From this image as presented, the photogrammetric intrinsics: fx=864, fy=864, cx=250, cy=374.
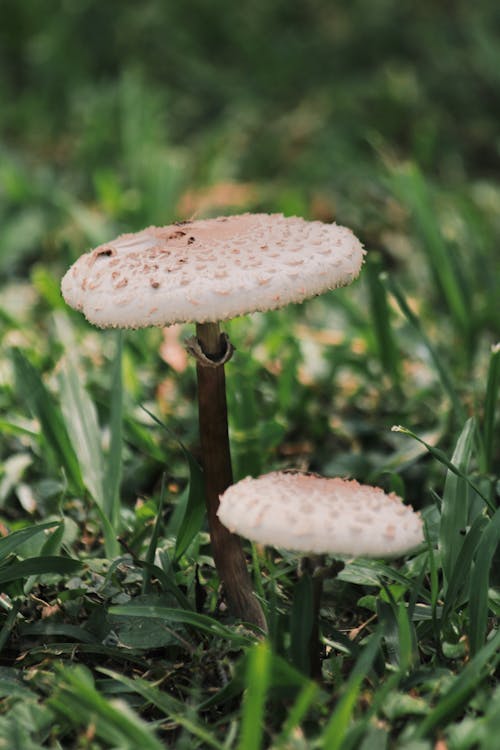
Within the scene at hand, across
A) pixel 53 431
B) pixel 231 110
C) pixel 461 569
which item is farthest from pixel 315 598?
pixel 231 110

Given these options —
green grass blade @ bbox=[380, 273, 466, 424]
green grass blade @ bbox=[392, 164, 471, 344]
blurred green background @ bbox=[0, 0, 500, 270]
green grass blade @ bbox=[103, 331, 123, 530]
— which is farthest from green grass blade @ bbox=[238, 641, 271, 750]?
blurred green background @ bbox=[0, 0, 500, 270]

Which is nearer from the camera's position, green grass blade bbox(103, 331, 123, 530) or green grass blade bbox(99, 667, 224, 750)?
green grass blade bbox(99, 667, 224, 750)

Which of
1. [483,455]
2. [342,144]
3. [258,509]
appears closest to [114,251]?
[258,509]

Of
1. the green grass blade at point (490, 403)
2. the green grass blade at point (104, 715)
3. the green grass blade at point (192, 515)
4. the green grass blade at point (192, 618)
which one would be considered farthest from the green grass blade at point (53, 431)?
the green grass blade at point (490, 403)

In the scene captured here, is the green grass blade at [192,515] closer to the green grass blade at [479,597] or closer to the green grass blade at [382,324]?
the green grass blade at [479,597]

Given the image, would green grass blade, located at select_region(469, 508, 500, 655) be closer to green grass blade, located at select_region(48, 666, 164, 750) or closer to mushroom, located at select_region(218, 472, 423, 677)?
mushroom, located at select_region(218, 472, 423, 677)

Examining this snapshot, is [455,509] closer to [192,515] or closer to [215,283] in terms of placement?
[192,515]
